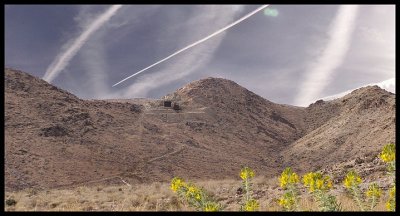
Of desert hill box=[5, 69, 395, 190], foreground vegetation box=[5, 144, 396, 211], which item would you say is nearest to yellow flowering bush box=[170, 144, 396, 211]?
foreground vegetation box=[5, 144, 396, 211]

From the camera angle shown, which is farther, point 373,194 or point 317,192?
point 373,194

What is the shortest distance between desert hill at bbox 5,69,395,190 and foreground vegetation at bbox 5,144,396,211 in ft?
32.9

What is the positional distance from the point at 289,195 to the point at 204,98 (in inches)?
2617

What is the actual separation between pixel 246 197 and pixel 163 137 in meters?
43.3

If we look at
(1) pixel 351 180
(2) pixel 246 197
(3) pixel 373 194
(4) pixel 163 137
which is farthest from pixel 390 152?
(4) pixel 163 137

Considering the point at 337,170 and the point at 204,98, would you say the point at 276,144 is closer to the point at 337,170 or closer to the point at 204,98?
the point at 204,98

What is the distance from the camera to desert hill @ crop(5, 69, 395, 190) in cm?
3572

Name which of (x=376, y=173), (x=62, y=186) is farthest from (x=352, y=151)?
(x=62, y=186)

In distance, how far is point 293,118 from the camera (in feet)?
250

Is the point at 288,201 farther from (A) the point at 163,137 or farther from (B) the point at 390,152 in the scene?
(A) the point at 163,137

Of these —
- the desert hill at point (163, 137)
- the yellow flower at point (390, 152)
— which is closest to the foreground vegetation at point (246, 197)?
the yellow flower at point (390, 152)

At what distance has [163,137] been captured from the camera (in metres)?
49.7

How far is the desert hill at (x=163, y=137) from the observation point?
35719mm

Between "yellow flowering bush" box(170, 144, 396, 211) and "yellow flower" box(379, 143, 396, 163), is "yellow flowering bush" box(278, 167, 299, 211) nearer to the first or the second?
"yellow flowering bush" box(170, 144, 396, 211)
